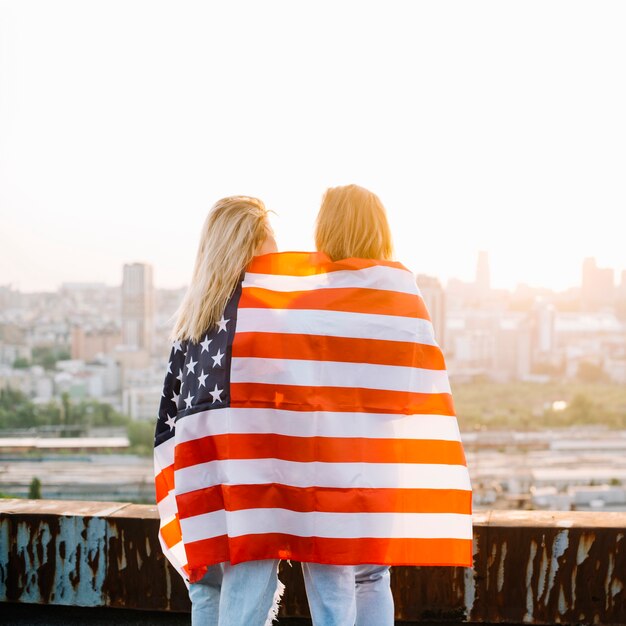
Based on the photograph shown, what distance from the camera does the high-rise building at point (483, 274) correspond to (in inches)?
2398

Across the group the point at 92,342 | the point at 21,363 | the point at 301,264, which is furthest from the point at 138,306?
the point at 301,264

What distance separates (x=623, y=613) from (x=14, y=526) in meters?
1.93

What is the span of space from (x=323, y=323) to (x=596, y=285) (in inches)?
2325

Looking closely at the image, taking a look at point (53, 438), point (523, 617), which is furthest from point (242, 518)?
point (53, 438)

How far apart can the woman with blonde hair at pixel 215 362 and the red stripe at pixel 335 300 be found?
0.20ft

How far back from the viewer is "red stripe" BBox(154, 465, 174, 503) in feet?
6.85

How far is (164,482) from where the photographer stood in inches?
82.8

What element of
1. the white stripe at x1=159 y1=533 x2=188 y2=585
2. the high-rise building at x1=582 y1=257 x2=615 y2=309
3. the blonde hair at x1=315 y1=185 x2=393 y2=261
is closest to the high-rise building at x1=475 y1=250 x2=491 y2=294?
the high-rise building at x1=582 y1=257 x2=615 y2=309

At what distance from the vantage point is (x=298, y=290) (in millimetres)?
1972

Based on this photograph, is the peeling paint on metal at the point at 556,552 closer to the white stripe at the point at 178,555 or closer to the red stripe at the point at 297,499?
the red stripe at the point at 297,499

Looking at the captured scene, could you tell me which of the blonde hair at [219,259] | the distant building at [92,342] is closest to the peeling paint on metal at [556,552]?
the blonde hair at [219,259]

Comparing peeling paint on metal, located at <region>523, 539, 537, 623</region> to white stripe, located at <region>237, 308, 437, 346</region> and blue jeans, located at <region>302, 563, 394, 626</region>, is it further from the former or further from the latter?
white stripe, located at <region>237, 308, 437, 346</region>

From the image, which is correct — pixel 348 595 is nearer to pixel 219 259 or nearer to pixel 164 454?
pixel 164 454

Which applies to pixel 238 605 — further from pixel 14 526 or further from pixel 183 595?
pixel 14 526
